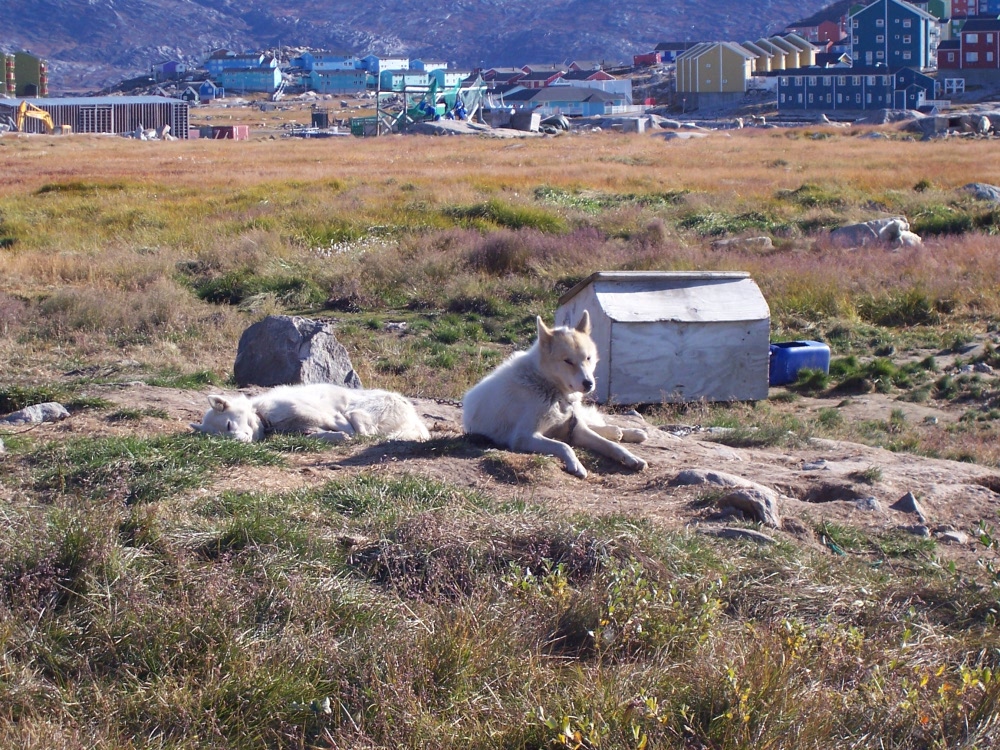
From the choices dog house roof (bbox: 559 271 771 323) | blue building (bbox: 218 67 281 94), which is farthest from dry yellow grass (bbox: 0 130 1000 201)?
Result: blue building (bbox: 218 67 281 94)

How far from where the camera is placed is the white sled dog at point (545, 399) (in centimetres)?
730

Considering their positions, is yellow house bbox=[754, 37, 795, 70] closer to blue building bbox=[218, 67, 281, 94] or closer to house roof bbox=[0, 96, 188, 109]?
house roof bbox=[0, 96, 188, 109]

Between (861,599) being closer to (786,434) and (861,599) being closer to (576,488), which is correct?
(576,488)

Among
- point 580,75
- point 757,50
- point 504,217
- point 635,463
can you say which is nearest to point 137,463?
point 635,463

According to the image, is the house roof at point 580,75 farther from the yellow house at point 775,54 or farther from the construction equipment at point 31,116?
the construction equipment at point 31,116

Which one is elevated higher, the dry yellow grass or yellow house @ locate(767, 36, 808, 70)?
yellow house @ locate(767, 36, 808, 70)

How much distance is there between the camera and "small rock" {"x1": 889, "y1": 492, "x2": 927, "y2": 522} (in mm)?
6168

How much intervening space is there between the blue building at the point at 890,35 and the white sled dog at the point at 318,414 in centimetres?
11329

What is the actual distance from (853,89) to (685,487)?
102 m

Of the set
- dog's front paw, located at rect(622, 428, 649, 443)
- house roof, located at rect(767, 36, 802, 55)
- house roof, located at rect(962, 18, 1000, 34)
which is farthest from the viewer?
house roof, located at rect(767, 36, 802, 55)

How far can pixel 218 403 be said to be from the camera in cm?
754

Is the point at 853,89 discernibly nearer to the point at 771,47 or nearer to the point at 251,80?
the point at 771,47

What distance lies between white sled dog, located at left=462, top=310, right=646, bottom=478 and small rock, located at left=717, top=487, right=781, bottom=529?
53.9 inches

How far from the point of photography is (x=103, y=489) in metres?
5.45
